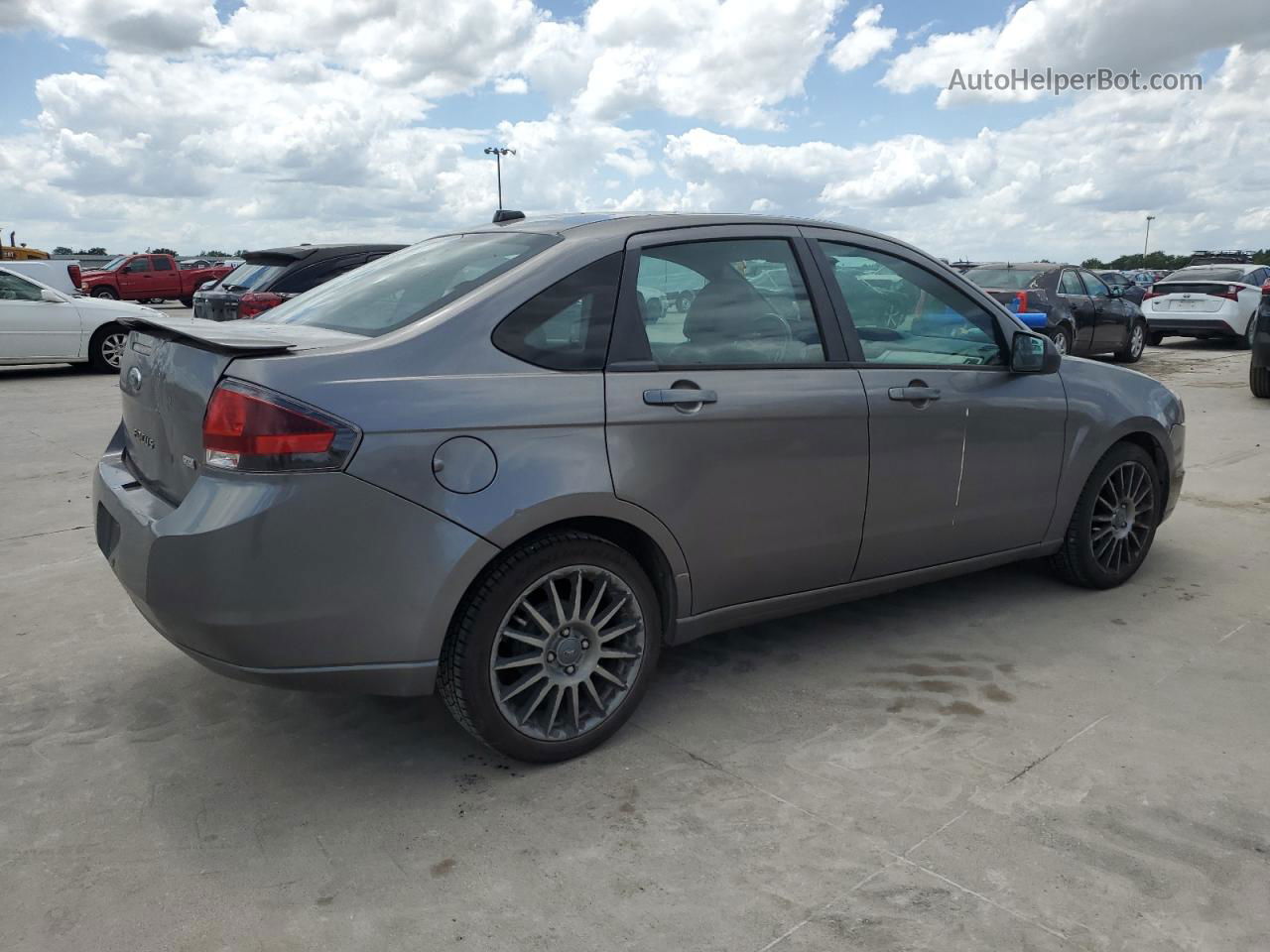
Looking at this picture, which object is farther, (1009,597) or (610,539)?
(1009,597)

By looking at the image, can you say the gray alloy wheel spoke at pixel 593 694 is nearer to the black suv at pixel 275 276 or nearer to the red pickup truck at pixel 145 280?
the black suv at pixel 275 276

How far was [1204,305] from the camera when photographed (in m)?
18.0

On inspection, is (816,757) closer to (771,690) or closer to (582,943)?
(771,690)

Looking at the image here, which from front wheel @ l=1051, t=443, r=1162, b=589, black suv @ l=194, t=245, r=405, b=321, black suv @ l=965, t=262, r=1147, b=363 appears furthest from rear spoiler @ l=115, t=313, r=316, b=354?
black suv @ l=965, t=262, r=1147, b=363

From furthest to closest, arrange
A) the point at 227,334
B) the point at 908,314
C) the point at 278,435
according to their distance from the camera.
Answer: the point at 908,314, the point at 227,334, the point at 278,435

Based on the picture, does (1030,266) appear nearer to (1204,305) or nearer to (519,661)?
(1204,305)

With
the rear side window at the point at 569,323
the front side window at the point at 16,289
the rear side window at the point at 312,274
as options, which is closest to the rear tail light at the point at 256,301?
the rear side window at the point at 312,274

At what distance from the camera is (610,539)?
130 inches

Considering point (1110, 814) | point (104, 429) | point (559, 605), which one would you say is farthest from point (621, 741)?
point (104, 429)

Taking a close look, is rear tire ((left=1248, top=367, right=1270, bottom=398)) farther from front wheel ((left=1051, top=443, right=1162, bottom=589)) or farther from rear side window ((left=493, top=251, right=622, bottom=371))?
rear side window ((left=493, top=251, right=622, bottom=371))

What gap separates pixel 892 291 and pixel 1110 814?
2.01 meters

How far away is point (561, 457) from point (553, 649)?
0.58 metres

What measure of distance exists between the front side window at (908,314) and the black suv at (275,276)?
8528 millimetres

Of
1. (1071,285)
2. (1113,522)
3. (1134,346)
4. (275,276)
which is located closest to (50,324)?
(275,276)
